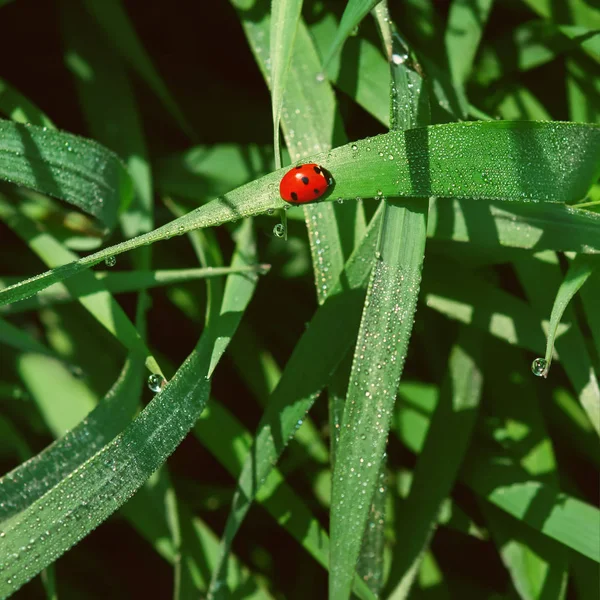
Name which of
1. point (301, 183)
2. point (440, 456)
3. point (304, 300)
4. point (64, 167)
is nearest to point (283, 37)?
point (301, 183)

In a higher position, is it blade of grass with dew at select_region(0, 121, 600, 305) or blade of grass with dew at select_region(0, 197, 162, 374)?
blade of grass with dew at select_region(0, 121, 600, 305)

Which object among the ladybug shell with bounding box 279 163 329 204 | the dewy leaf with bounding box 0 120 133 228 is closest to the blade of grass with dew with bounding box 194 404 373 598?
the dewy leaf with bounding box 0 120 133 228

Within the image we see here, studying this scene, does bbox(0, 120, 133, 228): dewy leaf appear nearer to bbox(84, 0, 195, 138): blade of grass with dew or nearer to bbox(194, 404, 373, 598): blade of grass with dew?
bbox(84, 0, 195, 138): blade of grass with dew

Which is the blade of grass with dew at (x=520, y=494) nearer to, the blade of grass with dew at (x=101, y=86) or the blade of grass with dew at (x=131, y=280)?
the blade of grass with dew at (x=131, y=280)

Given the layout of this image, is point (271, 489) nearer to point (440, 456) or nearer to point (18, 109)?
point (440, 456)

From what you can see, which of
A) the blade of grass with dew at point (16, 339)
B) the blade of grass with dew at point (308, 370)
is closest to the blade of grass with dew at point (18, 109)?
the blade of grass with dew at point (16, 339)

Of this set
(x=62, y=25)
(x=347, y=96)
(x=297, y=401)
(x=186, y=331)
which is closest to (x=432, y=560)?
(x=297, y=401)
